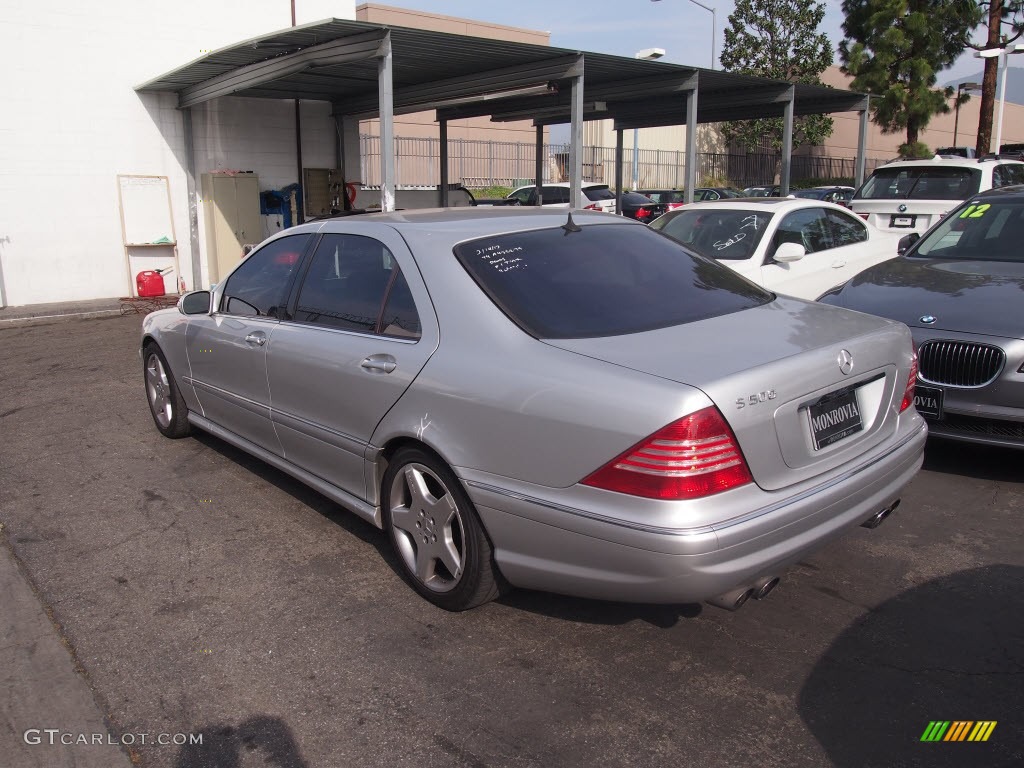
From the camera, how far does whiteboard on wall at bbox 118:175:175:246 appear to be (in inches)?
539

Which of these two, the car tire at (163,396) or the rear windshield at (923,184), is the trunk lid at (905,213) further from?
the car tire at (163,396)

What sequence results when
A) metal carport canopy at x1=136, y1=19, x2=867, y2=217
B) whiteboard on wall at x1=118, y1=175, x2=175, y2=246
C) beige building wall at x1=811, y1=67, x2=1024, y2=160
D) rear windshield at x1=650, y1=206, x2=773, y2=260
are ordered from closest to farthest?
1. rear windshield at x1=650, y1=206, x2=773, y2=260
2. metal carport canopy at x1=136, y1=19, x2=867, y2=217
3. whiteboard on wall at x1=118, y1=175, x2=175, y2=246
4. beige building wall at x1=811, y1=67, x2=1024, y2=160

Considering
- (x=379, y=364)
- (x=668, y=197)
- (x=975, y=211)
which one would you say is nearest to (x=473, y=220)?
(x=379, y=364)

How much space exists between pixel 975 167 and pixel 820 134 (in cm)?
3209

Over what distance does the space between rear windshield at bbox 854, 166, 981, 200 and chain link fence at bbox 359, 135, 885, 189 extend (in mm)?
15356

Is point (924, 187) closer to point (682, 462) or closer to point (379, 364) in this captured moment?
point (379, 364)

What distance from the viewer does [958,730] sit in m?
2.76

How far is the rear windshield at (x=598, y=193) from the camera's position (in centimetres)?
2366

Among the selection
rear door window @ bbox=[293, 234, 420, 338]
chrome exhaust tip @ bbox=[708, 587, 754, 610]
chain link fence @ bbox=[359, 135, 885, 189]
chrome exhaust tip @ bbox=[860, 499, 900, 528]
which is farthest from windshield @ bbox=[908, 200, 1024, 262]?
chain link fence @ bbox=[359, 135, 885, 189]

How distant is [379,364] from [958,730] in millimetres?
2501

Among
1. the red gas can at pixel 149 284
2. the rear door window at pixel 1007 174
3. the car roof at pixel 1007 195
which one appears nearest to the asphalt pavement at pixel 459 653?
the car roof at pixel 1007 195

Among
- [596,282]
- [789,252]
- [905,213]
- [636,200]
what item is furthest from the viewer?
[636,200]

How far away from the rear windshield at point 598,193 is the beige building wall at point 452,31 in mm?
8274

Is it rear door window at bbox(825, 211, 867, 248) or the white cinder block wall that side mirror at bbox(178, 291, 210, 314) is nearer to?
rear door window at bbox(825, 211, 867, 248)
